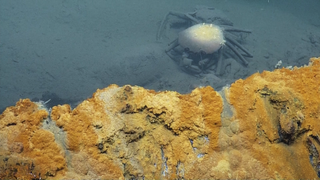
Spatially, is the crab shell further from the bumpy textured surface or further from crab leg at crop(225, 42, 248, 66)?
the bumpy textured surface

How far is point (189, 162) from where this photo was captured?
2039 mm

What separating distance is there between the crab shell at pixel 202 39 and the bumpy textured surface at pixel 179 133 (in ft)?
16.4

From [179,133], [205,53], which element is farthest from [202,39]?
[179,133]

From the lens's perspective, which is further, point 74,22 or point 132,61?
point 74,22

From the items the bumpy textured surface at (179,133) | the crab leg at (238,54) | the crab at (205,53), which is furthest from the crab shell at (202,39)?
the bumpy textured surface at (179,133)

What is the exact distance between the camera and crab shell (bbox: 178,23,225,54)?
23.6 ft

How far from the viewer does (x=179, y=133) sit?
7.04 feet

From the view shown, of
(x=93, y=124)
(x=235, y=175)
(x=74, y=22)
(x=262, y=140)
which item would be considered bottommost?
(x=74, y=22)

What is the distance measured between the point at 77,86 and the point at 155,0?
672 cm

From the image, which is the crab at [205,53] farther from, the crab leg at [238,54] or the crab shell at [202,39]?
the crab shell at [202,39]

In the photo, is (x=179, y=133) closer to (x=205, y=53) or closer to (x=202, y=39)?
(x=205, y=53)

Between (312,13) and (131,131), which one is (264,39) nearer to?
(312,13)

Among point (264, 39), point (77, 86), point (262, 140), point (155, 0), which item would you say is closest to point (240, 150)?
point (262, 140)

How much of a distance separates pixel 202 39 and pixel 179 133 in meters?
5.70
